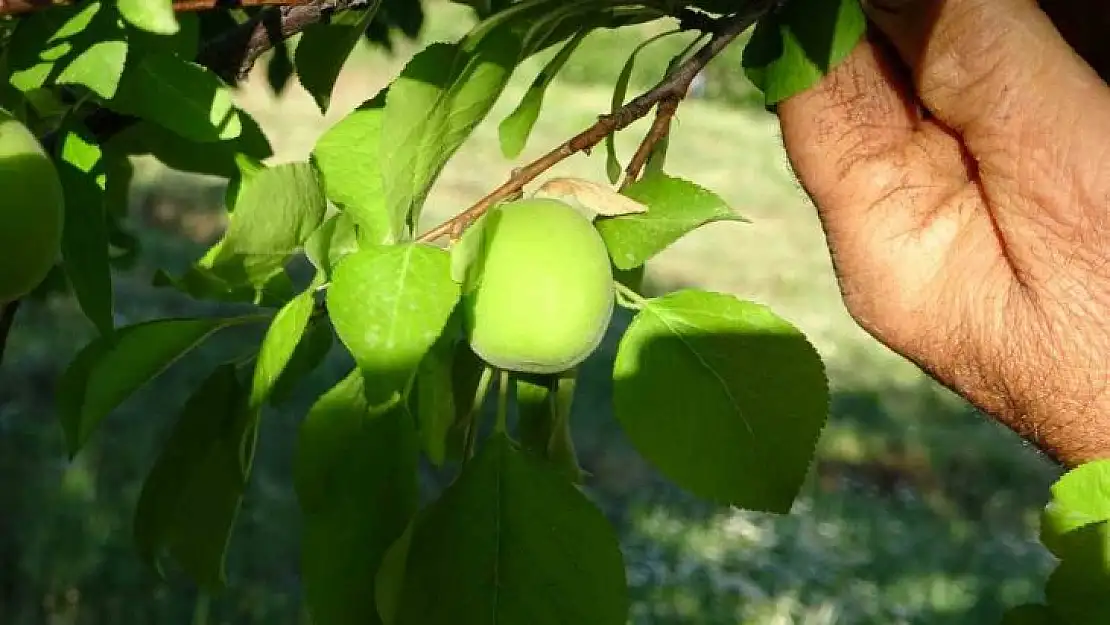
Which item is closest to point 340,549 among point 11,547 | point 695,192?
point 695,192

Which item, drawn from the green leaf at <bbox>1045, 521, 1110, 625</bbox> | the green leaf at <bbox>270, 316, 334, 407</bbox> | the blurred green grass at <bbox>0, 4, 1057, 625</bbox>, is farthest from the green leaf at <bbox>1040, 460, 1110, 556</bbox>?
the blurred green grass at <bbox>0, 4, 1057, 625</bbox>

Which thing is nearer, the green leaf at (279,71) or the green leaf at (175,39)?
the green leaf at (175,39)

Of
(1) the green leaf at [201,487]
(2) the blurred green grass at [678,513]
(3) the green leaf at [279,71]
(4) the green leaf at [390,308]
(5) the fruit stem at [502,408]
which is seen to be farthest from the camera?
(2) the blurred green grass at [678,513]

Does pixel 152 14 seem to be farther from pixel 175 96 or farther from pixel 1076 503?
pixel 1076 503

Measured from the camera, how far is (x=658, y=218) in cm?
60

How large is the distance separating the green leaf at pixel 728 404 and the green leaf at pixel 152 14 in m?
0.28

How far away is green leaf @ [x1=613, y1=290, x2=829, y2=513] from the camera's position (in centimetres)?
58

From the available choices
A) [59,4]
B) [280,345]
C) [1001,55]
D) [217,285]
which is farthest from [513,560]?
[1001,55]

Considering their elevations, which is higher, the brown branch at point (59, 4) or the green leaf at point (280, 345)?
the brown branch at point (59, 4)

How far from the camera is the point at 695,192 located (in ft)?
1.96

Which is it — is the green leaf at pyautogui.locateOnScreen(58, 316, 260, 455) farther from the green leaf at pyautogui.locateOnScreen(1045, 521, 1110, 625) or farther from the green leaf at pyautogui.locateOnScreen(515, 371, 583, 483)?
the green leaf at pyautogui.locateOnScreen(1045, 521, 1110, 625)

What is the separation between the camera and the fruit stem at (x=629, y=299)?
2.10 ft

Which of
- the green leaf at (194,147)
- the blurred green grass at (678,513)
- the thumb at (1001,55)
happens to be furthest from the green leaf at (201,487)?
the blurred green grass at (678,513)

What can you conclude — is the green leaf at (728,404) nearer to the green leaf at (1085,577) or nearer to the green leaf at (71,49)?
the green leaf at (1085,577)
